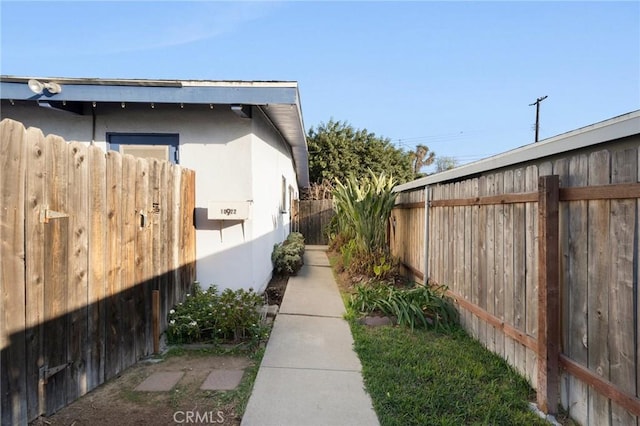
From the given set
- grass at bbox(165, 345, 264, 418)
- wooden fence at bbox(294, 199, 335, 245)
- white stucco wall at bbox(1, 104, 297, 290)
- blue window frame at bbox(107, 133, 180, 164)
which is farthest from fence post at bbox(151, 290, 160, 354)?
wooden fence at bbox(294, 199, 335, 245)

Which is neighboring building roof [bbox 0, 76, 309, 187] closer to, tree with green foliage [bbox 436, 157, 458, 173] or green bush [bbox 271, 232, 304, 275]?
green bush [bbox 271, 232, 304, 275]

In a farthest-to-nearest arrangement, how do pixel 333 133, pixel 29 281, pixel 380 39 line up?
pixel 333 133, pixel 380 39, pixel 29 281

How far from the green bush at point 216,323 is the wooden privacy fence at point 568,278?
8.21 feet

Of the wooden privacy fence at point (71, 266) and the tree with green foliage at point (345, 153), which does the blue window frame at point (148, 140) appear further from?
the tree with green foliage at point (345, 153)

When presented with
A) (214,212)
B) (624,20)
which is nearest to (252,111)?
(214,212)

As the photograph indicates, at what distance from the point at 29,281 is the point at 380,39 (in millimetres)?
8839

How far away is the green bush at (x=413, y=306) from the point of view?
4.47 m

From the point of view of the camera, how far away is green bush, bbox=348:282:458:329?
176 inches

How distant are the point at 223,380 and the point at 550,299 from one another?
8.88 feet

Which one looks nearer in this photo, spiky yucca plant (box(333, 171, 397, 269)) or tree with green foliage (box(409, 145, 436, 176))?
spiky yucca plant (box(333, 171, 397, 269))

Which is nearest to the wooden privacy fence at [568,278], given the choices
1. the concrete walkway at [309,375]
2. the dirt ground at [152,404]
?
the concrete walkway at [309,375]

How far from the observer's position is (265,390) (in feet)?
9.51

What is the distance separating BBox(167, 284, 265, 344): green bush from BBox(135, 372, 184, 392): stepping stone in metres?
0.67

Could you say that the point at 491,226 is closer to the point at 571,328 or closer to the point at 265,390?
the point at 571,328
